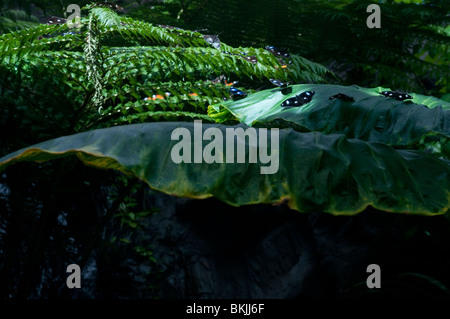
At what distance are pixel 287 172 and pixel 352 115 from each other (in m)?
0.82

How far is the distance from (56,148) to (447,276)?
8.22ft

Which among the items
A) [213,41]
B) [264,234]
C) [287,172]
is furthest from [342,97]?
[264,234]

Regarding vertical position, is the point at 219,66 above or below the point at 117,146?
above

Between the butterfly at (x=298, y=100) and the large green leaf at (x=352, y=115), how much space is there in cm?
2

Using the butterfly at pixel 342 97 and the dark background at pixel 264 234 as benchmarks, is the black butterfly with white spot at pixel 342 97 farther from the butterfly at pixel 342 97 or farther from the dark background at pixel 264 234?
the dark background at pixel 264 234

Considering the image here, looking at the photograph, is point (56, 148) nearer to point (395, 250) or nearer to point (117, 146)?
point (117, 146)

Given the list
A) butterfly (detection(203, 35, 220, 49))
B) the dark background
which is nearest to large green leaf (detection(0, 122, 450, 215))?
butterfly (detection(203, 35, 220, 49))

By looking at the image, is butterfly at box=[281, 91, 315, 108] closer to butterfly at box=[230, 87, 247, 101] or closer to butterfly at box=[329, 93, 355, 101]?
butterfly at box=[329, 93, 355, 101]

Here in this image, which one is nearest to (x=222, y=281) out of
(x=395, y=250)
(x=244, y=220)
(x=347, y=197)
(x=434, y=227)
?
(x=244, y=220)

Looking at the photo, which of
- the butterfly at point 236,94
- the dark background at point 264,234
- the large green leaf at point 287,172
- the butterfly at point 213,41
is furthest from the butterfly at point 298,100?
the dark background at point 264,234

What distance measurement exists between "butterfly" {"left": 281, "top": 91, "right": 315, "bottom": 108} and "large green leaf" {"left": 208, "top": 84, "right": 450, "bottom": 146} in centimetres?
2

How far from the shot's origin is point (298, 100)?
1.67 m

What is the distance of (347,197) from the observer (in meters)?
0.84
